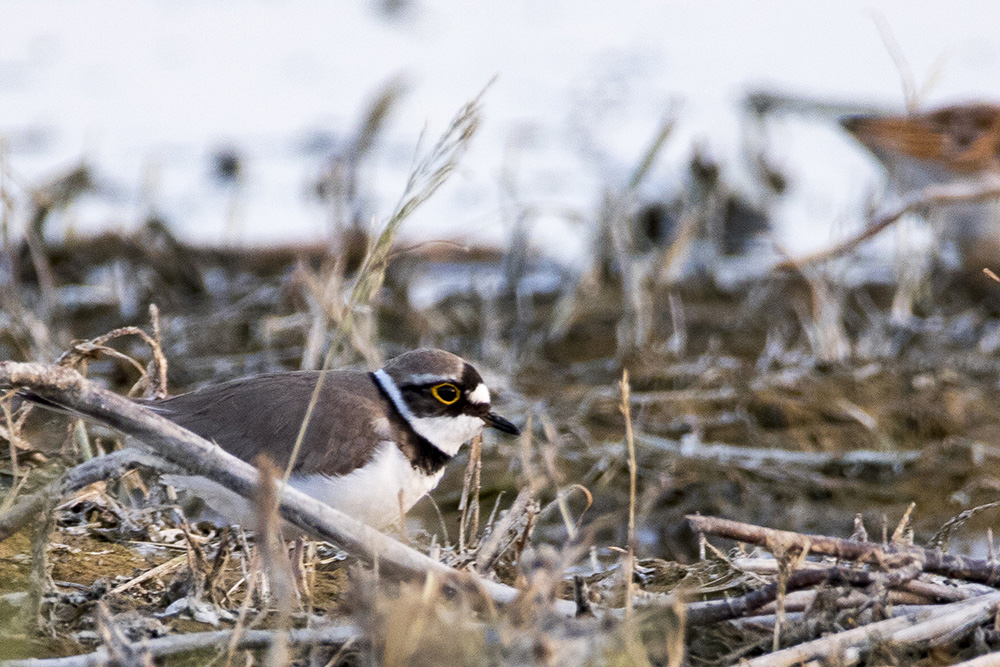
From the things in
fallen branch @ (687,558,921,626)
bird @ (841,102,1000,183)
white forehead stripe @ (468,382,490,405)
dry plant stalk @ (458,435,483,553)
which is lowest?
bird @ (841,102,1000,183)

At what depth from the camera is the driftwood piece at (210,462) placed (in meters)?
2.81

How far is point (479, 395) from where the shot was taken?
4.09m

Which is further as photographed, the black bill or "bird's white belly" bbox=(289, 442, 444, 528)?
the black bill

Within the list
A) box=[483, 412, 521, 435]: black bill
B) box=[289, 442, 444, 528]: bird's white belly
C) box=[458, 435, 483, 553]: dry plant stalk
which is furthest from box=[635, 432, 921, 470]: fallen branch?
box=[289, 442, 444, 528]: bird's white belly

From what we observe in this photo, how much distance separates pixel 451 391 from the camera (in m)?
4.03

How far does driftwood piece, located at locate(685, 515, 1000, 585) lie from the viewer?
115 inches

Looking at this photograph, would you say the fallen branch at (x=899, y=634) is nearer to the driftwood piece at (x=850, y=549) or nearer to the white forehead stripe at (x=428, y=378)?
the driftwood piece at (x=850, y=549)

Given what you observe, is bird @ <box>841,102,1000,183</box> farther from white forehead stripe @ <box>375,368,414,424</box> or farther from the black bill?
white forehead stripe @ <box>375,368,414,424</box>

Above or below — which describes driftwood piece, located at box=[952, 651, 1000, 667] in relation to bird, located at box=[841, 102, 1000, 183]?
above

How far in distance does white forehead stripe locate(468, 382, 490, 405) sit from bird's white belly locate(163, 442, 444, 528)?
0.39 meters

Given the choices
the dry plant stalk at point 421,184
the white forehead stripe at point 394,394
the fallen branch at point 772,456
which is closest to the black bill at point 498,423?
the white forehead stripe at point 394,394

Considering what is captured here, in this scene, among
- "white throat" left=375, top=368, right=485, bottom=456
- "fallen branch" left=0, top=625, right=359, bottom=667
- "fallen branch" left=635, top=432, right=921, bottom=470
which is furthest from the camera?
"fallen branch" left=635, top=432, right=921, bottom=470

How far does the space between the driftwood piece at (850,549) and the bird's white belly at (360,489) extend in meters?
1.09

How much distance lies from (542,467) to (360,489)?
65.3 inches
